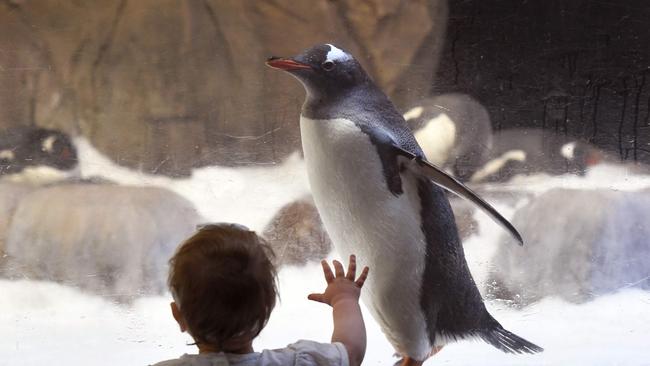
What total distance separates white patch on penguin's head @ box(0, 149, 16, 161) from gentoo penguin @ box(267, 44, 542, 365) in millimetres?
585

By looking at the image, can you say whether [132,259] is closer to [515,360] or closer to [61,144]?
[61,144]

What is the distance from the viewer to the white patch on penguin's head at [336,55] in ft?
4.53

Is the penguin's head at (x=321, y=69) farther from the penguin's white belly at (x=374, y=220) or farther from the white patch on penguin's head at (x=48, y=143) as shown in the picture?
the white patch on penguin's head at (x=48, y=143)

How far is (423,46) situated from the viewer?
1.56 metres

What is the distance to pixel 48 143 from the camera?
1.55 metres

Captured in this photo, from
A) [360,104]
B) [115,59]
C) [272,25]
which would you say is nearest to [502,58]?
[360,104]

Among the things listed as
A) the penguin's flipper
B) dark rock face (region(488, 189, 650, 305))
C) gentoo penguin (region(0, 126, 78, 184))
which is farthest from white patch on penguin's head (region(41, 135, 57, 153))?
dark rock face (region(488, 189, 650, 305))

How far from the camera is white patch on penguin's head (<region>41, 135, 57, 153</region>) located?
155cm

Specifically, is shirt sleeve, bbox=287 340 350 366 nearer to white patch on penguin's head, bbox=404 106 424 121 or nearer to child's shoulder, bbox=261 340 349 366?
child's shoulder, bbox=261 340 349 366

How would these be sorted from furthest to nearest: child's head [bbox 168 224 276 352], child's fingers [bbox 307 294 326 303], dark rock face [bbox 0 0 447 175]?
1. dark rock face [bbox 0 0 447 175]
2. child's fingers [bbox 307 294 326 303]
3. child's head [bbox 168 224 276 352]

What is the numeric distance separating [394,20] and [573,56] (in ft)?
1.21

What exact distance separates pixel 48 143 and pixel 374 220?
0.70 metres

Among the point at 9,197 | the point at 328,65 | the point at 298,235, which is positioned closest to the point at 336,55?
the point at 328,65

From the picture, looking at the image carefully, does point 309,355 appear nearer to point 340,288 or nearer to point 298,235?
point 340,288
